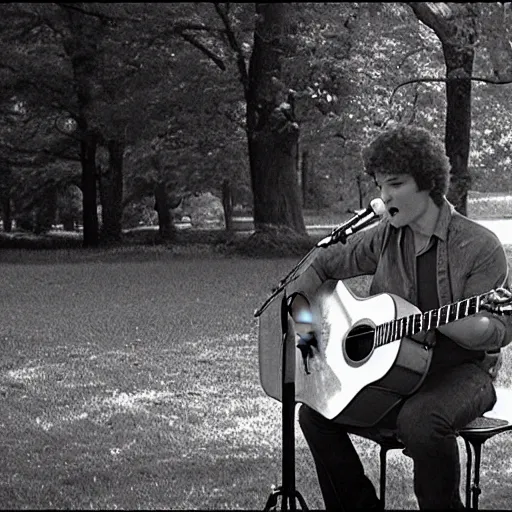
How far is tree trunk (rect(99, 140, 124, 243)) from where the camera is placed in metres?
22.3

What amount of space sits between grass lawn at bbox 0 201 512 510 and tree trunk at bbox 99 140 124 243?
35.3ft

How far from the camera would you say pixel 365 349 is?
3307 millimetres

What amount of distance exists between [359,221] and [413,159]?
24 cm

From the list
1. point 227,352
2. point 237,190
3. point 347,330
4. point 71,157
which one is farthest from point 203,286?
point 237,190

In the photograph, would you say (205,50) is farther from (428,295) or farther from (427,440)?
(427,440)

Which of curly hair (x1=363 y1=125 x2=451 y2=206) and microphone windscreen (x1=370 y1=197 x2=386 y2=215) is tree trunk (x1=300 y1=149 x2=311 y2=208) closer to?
curly hair (x1=363 y1=125 x2=451 y2=206)

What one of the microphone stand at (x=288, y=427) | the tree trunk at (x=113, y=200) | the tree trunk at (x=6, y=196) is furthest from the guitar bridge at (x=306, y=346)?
the tree trunk at (x=6, y=196)

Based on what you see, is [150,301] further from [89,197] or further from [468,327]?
[89,197]

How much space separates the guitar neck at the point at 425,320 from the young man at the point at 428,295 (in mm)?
37

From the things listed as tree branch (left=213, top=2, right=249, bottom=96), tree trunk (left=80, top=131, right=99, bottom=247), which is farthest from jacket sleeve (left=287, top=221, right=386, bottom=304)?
tree trunk (left=80, top=131, right=99, bottom=247)

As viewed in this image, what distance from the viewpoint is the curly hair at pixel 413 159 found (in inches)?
125

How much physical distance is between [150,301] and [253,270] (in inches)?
132

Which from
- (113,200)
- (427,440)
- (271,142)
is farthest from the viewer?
(113,200)

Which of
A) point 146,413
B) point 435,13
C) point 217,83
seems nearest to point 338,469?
point 146,413
